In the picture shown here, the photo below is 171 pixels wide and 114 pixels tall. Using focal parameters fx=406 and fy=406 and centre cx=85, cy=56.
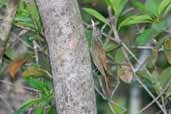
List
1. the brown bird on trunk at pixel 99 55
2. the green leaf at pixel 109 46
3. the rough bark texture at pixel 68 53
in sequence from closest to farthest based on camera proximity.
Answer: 1. the rough bark texture at pixel 68 53
2. the brown bird on trunk at pixel 99 55
3. the green leaf at pixel 109 46

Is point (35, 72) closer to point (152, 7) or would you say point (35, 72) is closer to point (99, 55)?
point (99, 55)

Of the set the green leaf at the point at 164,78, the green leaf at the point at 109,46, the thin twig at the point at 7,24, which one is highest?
the thin twig at the point at 7,24

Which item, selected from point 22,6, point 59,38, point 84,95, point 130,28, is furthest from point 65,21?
point 130,28

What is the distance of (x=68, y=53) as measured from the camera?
693mm

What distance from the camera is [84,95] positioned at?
0.70 metres

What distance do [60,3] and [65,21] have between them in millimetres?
32

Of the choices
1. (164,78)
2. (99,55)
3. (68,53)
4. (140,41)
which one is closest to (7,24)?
(68,53)

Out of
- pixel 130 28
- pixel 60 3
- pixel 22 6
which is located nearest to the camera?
pixel 60 3

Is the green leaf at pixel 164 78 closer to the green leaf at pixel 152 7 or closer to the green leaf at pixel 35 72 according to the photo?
the green leaf at pixel 152 7

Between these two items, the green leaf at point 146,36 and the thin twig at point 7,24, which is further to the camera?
the green leaf at point 146,36

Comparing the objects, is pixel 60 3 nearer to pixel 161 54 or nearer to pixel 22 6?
pixel 22 6

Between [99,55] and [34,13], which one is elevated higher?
[34,13]

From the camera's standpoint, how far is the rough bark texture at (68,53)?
691 millimetres

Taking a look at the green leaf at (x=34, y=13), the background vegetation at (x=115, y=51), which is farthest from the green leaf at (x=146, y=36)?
the green leaf at (x=34, y=13)
